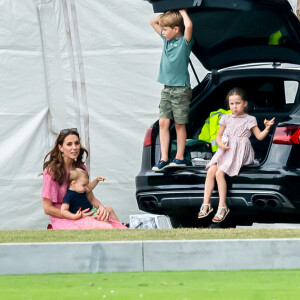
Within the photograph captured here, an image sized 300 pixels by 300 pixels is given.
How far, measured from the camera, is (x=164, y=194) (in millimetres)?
9297

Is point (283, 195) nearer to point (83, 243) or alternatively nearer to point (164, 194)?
point (164, 194)

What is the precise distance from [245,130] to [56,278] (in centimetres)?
308

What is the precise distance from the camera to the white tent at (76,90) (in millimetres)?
12586

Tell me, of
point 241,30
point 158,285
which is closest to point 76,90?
point 241,30

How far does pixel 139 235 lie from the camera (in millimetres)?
7859

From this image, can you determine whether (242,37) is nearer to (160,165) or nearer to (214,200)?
(160,165)

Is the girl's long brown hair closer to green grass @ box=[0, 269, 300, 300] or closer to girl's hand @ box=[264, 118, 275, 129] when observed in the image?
girl's hand @ box=[264, 118, 275, 129]

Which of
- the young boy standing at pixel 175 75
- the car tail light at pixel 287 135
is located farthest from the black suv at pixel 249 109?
the young boy standing at pixel 175 75

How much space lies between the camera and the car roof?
9008mm

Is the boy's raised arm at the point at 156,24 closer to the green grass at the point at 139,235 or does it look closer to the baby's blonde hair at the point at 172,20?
the baby's blonde hair at the point at 172,20

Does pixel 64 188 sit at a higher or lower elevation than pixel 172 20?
lower

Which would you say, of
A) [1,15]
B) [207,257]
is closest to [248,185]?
[207,257]

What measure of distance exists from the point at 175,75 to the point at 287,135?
1.45m

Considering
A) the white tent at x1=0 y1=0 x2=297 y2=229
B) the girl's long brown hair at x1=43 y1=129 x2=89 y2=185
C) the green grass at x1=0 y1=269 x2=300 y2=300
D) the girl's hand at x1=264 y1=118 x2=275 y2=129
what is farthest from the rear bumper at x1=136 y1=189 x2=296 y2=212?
the white tent at x1=0 y1=0 x2=297 y2=229
